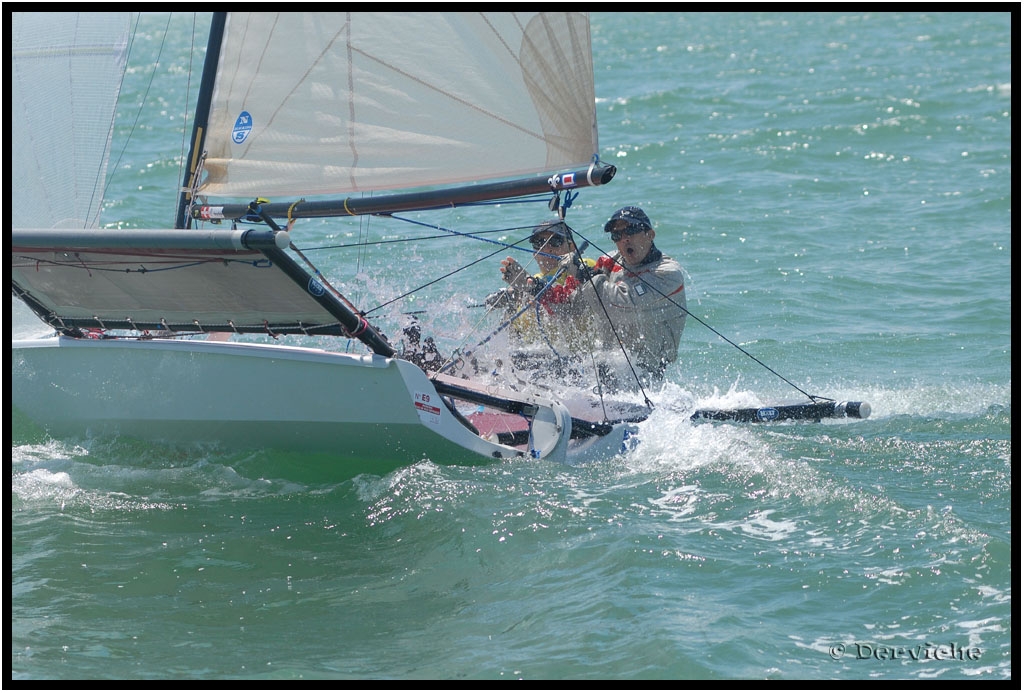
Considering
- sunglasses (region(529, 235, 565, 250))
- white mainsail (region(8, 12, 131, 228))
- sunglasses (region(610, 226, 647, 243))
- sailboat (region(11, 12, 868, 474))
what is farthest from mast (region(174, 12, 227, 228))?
sunglasses (region(610, 226, 647, 243))

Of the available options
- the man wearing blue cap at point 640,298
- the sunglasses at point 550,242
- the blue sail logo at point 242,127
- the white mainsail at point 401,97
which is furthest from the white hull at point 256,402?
the blue sail logo at point 242,127

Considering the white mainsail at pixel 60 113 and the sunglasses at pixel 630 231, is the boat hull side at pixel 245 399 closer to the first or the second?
the white mainsail at pixel 60 113

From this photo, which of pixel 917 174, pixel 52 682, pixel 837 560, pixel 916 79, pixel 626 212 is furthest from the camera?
pixel 916 79

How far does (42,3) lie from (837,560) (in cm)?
506

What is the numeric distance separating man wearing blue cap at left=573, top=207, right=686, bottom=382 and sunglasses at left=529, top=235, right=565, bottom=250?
284mm

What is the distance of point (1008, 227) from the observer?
1214cm

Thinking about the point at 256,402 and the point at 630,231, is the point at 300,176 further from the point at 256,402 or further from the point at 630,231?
the point at 630,231

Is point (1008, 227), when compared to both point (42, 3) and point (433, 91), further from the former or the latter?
point (42, 3)

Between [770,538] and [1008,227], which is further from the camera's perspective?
[1008,227]

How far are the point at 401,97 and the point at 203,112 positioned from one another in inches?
44.6

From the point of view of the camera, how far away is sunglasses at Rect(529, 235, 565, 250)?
7.01m

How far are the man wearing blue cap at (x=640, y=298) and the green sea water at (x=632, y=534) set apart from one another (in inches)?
9.2

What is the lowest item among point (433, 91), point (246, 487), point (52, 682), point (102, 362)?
point (52, 682)

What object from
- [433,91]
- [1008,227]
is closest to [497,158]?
[433,91]
